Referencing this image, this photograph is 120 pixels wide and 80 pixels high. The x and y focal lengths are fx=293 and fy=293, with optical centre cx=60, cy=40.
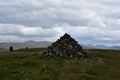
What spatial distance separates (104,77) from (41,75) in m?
12.6

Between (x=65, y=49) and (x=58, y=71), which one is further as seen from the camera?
(x=65, y=49)

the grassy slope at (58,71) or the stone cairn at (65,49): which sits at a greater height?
the stone cairn at (65,49)

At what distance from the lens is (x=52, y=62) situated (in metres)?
75.4

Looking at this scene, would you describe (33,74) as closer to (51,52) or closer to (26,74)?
(26,74)

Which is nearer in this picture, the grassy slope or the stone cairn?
the grassy slope

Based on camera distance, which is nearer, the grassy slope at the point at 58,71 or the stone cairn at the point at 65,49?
the grassy slope at the point at 58,71

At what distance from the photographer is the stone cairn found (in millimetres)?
84981

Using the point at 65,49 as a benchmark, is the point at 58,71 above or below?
below

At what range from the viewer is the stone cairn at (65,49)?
8498 centimetres

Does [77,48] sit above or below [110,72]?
above

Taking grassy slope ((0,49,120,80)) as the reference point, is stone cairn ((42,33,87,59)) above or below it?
above

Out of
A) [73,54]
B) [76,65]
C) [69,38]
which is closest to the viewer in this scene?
[76,65]

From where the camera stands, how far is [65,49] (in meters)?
86.5

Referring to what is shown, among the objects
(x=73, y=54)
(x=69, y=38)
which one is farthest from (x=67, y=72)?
(x=69, y=38)
